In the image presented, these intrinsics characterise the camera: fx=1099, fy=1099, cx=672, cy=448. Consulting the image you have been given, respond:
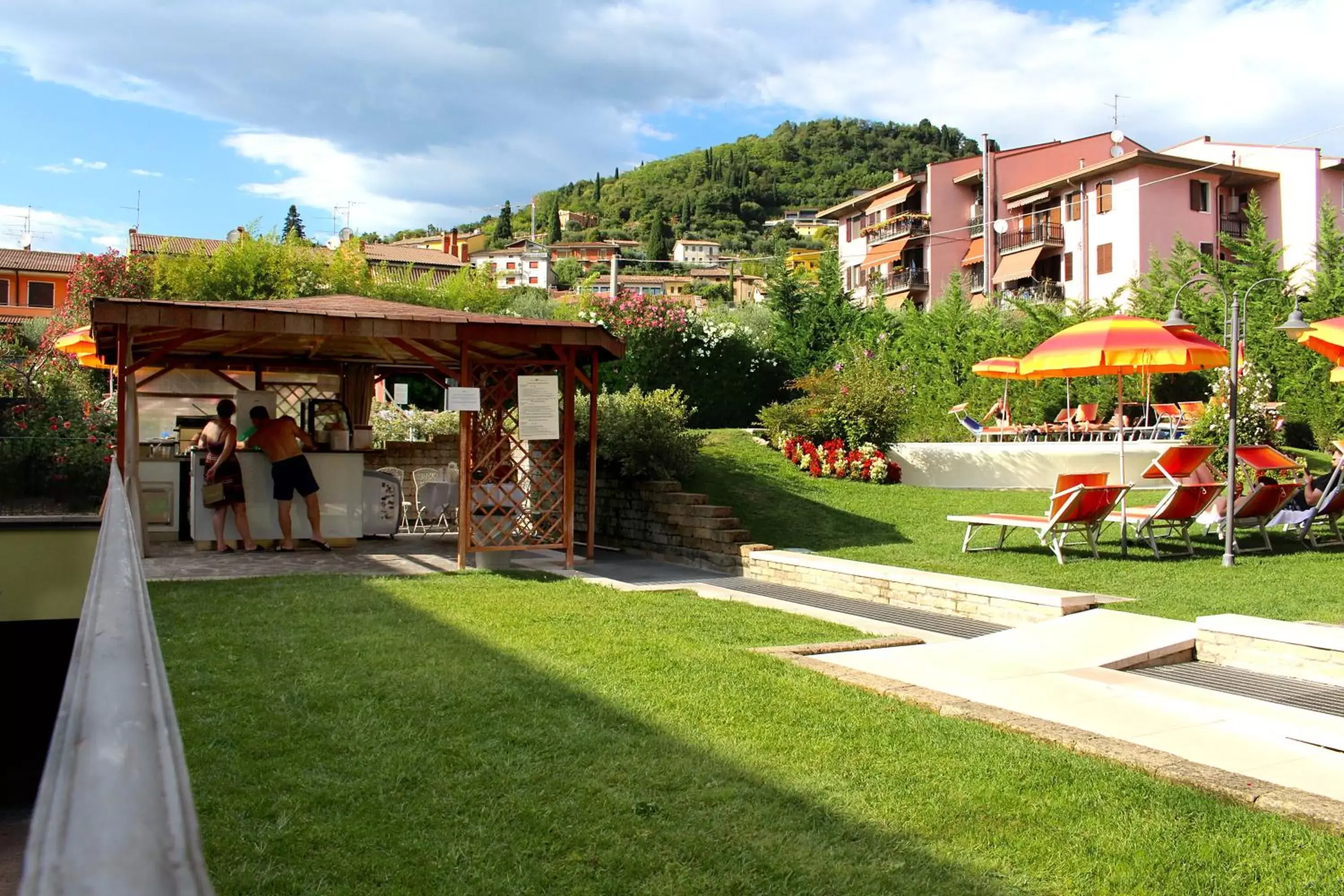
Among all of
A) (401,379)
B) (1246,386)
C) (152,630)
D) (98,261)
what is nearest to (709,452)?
(401,379)

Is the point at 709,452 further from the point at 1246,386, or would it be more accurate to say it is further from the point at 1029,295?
the point at 1029,295

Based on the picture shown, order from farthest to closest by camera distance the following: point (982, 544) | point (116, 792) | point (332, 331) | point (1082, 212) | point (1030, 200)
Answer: point (1030, 200)
point (1082, 212)
point (982, 544)
point (332, 331)
point (116, 792)

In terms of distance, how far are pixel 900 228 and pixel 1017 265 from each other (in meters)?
10.7

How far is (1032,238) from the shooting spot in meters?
43.8

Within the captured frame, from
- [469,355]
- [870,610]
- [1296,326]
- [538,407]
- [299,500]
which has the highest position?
[1296,326]

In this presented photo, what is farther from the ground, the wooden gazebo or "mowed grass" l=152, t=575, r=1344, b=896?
the wooden gazebo

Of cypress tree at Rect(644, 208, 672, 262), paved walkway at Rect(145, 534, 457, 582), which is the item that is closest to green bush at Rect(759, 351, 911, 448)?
paved walkway at Rect(145, 534, 457, 582)

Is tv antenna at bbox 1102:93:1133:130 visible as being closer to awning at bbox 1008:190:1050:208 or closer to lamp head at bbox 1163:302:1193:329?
awning at bbox 1008:190:1050:208

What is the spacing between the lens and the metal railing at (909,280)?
51250mm

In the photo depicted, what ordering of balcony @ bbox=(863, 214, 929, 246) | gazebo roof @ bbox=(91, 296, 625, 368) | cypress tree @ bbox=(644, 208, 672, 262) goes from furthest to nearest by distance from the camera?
cypress tree @ bbox=(644, 208, 672, 262), balcony @ bbox=(863, 214, 929, 246), gazebo roof @ bbox=(91, 296, 625, 368)

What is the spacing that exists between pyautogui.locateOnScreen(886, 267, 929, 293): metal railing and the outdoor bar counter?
4211cm

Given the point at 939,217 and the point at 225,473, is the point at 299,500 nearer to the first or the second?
the point at 225,473

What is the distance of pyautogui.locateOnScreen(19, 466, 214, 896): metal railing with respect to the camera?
0.59 m

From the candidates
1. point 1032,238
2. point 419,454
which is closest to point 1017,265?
point 1032,238
